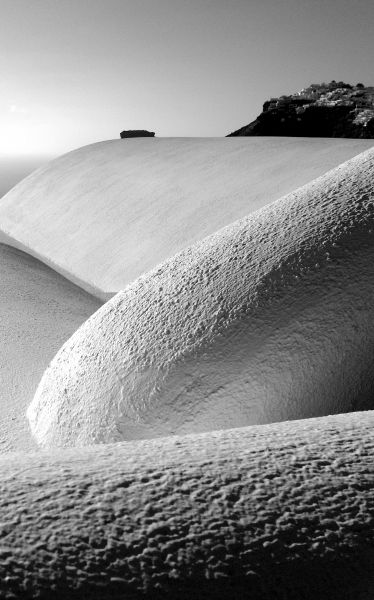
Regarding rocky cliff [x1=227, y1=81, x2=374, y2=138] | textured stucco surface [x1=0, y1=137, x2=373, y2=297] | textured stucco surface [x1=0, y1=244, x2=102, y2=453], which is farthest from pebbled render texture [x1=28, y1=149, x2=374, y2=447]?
rocky cliff [x1=227, y1=81, x2=374, y2=138]

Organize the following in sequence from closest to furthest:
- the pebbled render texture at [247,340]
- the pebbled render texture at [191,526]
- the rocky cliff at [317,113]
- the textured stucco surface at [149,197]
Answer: the pebbled render texture at [191,526]
the pebbled render texture at [247,340]
the textured stucco surface at [149,197]
the rocky cliff at [317,113]

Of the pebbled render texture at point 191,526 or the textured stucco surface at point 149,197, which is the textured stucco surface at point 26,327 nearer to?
the textured stucco surface at point 149,197

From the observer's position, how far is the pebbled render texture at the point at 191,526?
107cm

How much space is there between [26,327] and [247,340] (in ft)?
10.7

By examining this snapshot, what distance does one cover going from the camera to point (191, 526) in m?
1.18

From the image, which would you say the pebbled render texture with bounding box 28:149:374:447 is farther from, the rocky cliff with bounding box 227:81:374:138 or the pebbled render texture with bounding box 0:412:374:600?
the rocky cliff with bounding box 227:81:374:138

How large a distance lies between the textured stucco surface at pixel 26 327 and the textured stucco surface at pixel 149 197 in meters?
1.20

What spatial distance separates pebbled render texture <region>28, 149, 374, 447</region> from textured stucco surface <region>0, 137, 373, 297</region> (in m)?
5.06

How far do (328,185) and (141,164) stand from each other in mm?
9495

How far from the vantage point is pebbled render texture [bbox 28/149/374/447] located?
2.74m

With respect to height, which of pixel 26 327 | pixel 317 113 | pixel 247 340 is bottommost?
pixel 26 327

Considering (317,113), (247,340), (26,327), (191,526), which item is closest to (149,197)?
(26,327)

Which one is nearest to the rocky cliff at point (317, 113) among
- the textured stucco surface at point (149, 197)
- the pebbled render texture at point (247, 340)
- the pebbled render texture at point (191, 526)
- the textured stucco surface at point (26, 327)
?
the textured stucco surface at point (149, 197)

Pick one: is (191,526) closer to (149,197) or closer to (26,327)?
(26,327)
